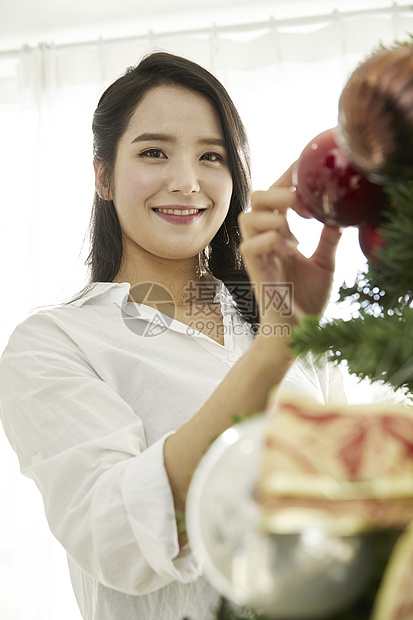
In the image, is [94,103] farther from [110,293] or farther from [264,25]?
[110,293]

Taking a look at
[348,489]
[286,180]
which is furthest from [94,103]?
[348,489]

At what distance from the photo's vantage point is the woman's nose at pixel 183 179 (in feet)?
3.37

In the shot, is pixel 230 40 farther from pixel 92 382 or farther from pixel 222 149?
pixel 92 382

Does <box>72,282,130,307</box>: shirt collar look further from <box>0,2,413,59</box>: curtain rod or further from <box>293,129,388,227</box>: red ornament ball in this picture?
<box>0,2,413,59</box>: curtain rod

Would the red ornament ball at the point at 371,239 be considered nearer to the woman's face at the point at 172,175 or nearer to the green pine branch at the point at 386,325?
the green pine branch at the point at 386,325

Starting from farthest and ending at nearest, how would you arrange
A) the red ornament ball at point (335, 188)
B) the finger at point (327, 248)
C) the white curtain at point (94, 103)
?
1. the white curtain at point (94, 103)
2. the finger at point (327, 248)
3. the red ornament ball at point (335, 188)

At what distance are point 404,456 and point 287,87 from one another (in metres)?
2.07

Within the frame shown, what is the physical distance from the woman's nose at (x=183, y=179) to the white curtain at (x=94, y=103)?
105 cm

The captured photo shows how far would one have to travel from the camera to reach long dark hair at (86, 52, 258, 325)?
113 centimetres

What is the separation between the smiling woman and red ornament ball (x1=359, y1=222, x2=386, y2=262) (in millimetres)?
71

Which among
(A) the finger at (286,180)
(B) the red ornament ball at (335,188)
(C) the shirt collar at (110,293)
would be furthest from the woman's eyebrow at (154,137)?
(B) the red ornament ball at (335,188)

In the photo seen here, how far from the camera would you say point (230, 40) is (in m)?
2.13

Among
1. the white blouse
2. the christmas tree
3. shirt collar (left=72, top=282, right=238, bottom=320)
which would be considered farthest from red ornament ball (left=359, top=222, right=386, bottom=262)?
shirt collar (left=72, top=282, right=238, bottom=320)

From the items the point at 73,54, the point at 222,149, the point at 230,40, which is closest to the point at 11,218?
the point at 73,54
